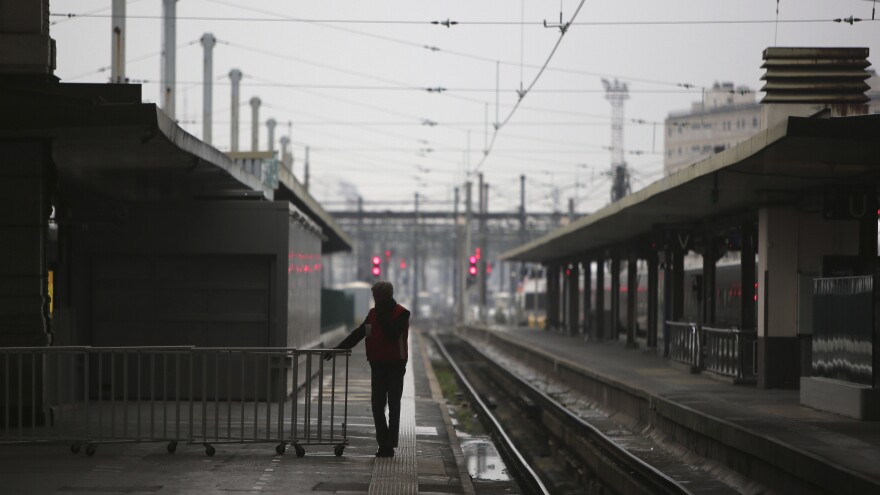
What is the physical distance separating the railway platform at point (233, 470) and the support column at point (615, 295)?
1024 inches

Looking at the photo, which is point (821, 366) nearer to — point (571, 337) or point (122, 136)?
point (122, 136)

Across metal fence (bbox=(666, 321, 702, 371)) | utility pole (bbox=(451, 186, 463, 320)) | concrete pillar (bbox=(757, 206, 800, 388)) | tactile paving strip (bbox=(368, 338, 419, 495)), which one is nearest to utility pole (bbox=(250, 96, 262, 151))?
metal fence (bbox=(666, 321, 702, 371))

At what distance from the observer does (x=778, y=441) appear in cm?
1273

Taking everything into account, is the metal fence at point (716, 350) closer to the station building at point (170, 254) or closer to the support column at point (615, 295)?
the station building at point (170, 254)

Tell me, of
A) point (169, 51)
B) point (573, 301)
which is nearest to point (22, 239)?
point (169, 51)

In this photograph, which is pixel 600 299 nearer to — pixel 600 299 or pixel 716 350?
pixel 600 299

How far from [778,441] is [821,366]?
14.3 ft

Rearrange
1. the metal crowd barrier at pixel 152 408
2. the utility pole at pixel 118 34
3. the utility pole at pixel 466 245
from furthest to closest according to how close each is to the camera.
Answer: the utility pole at pixel 466 245
the utility pole at pixel 118 34
the metal crowd barrier at pixel 152 408

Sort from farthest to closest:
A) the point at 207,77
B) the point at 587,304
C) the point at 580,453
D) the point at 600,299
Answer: the point at 587,304 < the point at 600,299 < the point at 207,77 < the point at 580,453

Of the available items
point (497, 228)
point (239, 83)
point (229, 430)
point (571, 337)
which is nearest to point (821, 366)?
point (229, 430)

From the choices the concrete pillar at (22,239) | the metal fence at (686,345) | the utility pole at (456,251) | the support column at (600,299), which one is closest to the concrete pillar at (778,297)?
the metal fence at (686,345)

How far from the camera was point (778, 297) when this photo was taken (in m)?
20.7

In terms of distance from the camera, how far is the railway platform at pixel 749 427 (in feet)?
38.1

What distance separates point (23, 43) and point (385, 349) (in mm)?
5445
